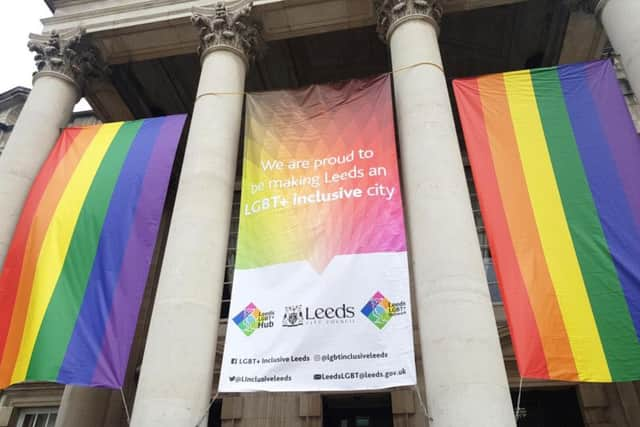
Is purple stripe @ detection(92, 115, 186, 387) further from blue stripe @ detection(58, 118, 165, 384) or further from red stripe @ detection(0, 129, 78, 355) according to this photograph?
red stripe @ detection(0, 129, 78, 355)

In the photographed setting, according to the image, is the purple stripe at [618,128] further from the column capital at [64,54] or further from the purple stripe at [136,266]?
the column capital at [64,54]

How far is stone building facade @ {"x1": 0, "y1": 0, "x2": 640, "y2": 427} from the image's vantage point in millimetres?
6887

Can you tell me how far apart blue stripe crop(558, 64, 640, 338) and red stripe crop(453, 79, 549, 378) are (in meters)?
1.31

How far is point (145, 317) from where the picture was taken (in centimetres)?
1345

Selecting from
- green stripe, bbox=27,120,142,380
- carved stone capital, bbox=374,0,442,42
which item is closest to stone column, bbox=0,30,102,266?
green stripe, bbox=27,120,142,380

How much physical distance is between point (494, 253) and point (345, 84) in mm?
4627

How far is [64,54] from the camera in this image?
12070mm

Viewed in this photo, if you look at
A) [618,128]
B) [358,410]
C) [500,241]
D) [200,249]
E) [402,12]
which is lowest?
[358,410]

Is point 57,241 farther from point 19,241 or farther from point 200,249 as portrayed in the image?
point 200,249

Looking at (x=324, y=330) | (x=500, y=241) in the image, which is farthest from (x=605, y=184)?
Answer: (x=324, y=330)

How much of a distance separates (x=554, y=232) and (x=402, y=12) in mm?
5637

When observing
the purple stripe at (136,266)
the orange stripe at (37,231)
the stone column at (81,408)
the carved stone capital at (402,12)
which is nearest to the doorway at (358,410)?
the purple stripe at (136,266)

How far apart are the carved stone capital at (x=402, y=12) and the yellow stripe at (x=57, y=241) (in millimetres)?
6149

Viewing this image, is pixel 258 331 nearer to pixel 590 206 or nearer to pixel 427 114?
pixel 427 114
